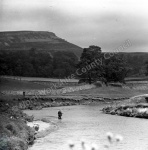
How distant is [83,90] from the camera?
90.4 m

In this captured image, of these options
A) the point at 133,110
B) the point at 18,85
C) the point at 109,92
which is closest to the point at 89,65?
the point at 109,92

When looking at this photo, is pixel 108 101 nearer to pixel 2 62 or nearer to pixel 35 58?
pixel 2 62

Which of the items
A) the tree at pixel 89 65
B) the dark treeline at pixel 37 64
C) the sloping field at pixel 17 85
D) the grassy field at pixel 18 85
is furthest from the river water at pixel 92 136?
the dark treeline at pixel 37 64

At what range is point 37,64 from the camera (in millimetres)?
141000

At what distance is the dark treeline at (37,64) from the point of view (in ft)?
423

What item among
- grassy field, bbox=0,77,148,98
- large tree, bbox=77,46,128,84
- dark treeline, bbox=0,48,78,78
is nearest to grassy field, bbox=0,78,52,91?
grassy field, bbox=0,77,148,98

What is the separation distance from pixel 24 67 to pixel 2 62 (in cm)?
2414

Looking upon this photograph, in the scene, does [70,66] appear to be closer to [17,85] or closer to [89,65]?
[17,85]

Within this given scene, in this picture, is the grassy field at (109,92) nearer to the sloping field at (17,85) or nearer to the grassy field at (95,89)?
the grassy field at (95,89)

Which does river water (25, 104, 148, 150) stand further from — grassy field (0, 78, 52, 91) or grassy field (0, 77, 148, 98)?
grassy field (0, 78, 52, 91)

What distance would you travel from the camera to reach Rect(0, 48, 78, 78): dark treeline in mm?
129000

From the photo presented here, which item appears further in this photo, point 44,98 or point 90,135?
point 44,98

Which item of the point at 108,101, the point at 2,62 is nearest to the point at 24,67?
the point at 2,62

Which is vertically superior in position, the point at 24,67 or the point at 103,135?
the point at 24,67
